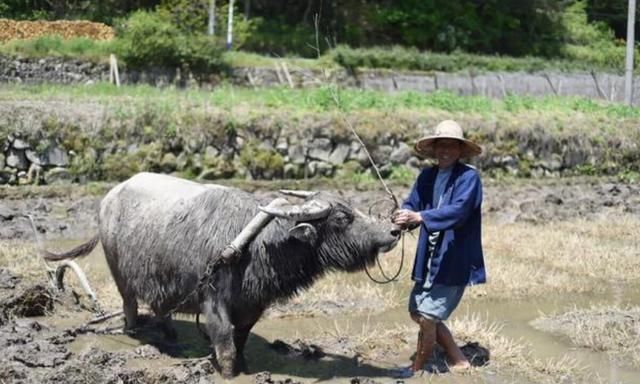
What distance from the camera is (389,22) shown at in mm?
35812

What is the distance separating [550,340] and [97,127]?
30.6 feet

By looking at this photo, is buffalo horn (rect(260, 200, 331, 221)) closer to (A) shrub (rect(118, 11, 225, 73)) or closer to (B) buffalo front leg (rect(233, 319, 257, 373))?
(B) buffalo front leg (rect(233, 319, 257, 373))

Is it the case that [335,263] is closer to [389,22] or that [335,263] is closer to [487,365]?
[487,365]

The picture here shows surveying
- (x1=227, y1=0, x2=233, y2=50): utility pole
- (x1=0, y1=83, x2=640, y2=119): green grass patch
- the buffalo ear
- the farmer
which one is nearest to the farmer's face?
the farmer

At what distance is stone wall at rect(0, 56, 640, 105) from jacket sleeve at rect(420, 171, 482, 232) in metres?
18.5

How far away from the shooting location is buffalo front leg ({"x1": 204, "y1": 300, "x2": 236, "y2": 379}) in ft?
19.7

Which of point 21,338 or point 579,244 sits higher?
point 21,338

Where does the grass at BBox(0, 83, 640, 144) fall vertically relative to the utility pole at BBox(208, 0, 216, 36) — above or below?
below

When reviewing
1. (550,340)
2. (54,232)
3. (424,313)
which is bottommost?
(54,232)

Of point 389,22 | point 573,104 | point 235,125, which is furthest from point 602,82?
point 235,125

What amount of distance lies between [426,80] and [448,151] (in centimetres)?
2119

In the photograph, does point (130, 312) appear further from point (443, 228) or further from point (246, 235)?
point (443, 228)

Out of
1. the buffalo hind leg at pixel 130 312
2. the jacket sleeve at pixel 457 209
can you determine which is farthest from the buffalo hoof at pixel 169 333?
the jacket sleeve at pixel 457 209

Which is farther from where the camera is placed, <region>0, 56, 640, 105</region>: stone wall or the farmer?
<region>0, 56, 640, 105</region>: stone wall
